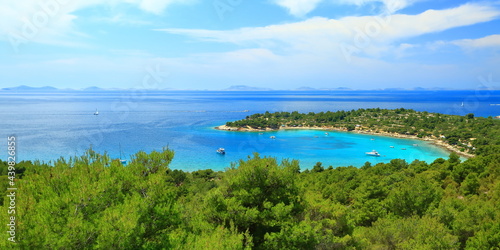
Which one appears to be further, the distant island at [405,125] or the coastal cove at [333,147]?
the distant island at [405,125]

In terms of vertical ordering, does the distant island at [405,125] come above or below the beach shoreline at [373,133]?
above

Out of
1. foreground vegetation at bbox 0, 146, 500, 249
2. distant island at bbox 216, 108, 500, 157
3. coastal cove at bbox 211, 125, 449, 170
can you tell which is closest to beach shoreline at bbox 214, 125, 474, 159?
distant island at bbox 216, 108, 500, 157

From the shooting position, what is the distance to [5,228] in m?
6.46

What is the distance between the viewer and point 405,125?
248 ft

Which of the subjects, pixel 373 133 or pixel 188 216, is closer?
pixel 188 216

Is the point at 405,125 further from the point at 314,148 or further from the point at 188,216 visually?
the point at 188,216

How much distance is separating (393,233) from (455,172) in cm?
1634

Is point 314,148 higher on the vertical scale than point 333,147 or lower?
lower

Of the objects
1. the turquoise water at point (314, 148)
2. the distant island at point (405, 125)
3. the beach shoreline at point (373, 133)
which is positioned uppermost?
the distant island at point (405, 125)

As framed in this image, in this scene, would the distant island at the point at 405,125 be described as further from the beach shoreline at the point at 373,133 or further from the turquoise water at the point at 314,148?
the turquoise water at the point at 314,148

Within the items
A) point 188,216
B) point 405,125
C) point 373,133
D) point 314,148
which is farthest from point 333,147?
point 188,216

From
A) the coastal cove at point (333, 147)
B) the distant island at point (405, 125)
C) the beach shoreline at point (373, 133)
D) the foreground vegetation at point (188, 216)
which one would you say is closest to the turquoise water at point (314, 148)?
the coastal cove at point (333, 147)

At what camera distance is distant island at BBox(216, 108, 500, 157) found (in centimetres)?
5817

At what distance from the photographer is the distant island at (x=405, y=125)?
58.2 m
